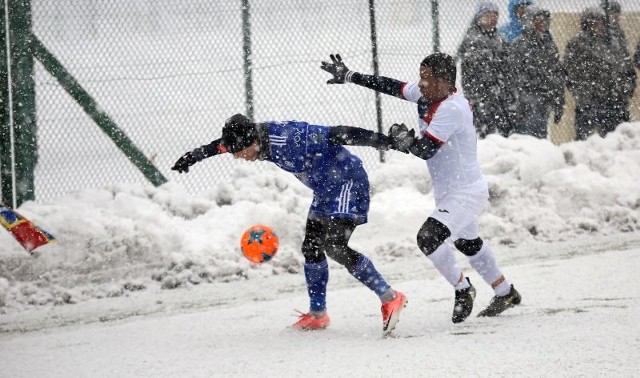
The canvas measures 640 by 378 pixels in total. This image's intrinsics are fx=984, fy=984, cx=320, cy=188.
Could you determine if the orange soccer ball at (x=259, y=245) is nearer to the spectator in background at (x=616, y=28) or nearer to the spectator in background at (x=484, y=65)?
the spectator in background at (x=484, y=65)

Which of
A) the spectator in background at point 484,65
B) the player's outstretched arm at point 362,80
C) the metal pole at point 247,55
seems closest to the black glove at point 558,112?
the spectator in background at point 484,65

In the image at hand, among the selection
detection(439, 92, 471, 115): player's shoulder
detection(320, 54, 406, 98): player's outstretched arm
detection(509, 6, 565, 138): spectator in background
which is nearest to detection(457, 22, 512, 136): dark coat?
detection(509, 6, 565, 138): spectator in background

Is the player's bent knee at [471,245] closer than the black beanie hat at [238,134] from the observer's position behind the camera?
No

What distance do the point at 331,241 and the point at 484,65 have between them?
18.1 feet

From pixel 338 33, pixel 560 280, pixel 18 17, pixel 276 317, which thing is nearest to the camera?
pixel 276 317

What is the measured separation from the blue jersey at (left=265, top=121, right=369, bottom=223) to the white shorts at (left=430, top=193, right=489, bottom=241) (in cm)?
52

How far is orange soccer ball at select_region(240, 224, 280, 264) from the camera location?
346 inches

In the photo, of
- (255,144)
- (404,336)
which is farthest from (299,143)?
(404,336)

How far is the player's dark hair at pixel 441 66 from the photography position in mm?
6445

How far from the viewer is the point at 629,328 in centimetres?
581

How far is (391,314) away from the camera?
20.6ft

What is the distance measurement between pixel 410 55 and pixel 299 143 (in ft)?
19.1

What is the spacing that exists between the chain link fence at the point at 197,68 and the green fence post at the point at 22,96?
0.10 m

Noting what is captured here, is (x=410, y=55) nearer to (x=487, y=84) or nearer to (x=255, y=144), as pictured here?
(x=487, y=84)
